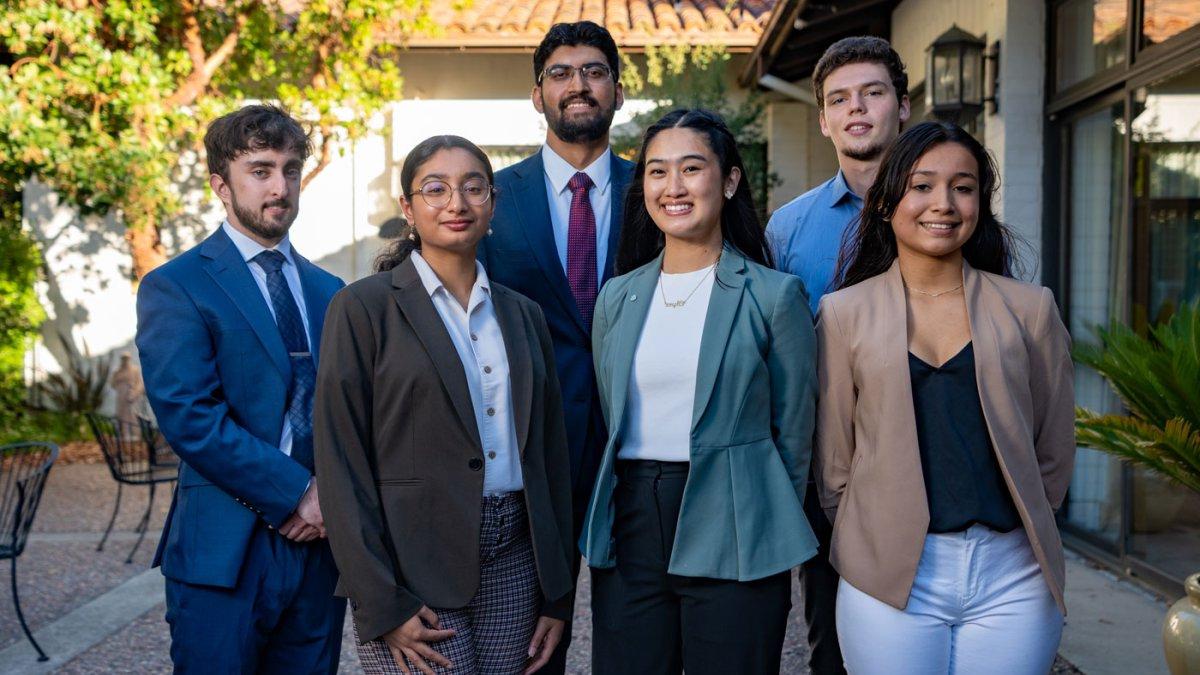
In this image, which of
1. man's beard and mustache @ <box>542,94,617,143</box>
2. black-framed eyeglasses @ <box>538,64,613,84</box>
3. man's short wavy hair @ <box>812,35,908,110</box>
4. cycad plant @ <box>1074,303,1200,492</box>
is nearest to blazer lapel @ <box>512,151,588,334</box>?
man's beard and mustache @ <box>542,94,617,143</box>

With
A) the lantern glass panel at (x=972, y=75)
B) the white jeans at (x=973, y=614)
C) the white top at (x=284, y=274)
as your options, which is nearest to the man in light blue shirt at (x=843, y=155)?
the white jeans at (x=973, y=614)

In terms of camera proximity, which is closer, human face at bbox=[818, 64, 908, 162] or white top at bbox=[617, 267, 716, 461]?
white top at bbox=[617, 267, 716, 461]

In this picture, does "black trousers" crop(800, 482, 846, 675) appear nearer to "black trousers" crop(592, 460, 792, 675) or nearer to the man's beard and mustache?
"black trousers" crop(592, 460, 792, 675)

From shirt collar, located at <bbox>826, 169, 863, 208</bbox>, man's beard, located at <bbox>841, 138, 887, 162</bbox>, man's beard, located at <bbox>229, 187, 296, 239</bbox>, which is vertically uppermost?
man's beard, located at <bbox>841, 138, 887, 162</bbox>

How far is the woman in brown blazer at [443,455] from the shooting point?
257 cm

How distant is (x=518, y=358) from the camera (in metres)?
2.77

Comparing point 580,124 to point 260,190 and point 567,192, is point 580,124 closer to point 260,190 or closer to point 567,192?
point 567,192

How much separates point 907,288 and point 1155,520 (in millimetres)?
3812

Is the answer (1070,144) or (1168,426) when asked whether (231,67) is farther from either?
(1168,426)

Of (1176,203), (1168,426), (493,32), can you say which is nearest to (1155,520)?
(1176,203)

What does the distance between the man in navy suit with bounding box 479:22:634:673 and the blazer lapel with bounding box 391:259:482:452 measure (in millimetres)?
652

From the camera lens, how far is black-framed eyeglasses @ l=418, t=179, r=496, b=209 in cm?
274

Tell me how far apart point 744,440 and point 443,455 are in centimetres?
69

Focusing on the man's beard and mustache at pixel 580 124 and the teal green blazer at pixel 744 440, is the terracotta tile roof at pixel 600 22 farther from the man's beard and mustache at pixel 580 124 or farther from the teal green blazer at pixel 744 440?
the teal green blazer at pixel 744 440
